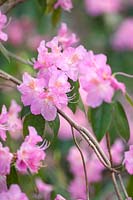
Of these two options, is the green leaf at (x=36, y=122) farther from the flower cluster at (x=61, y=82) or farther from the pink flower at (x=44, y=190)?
the pink flower at (x=44, y=190)

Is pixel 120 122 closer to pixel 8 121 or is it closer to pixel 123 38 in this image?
pixel 8 121

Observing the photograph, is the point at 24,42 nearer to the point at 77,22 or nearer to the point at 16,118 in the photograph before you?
the point at 77,22

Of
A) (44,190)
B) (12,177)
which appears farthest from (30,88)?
(44,190)

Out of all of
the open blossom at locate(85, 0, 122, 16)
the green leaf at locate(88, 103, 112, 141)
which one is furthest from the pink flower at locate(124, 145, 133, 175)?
the open blossom at locate(85, 0, 122, 16)

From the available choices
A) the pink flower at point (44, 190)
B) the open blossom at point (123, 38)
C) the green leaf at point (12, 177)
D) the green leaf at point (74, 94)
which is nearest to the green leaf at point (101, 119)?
the green leaf at point (74, 94)

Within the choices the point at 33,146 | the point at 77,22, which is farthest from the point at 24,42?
the point at 33,146
